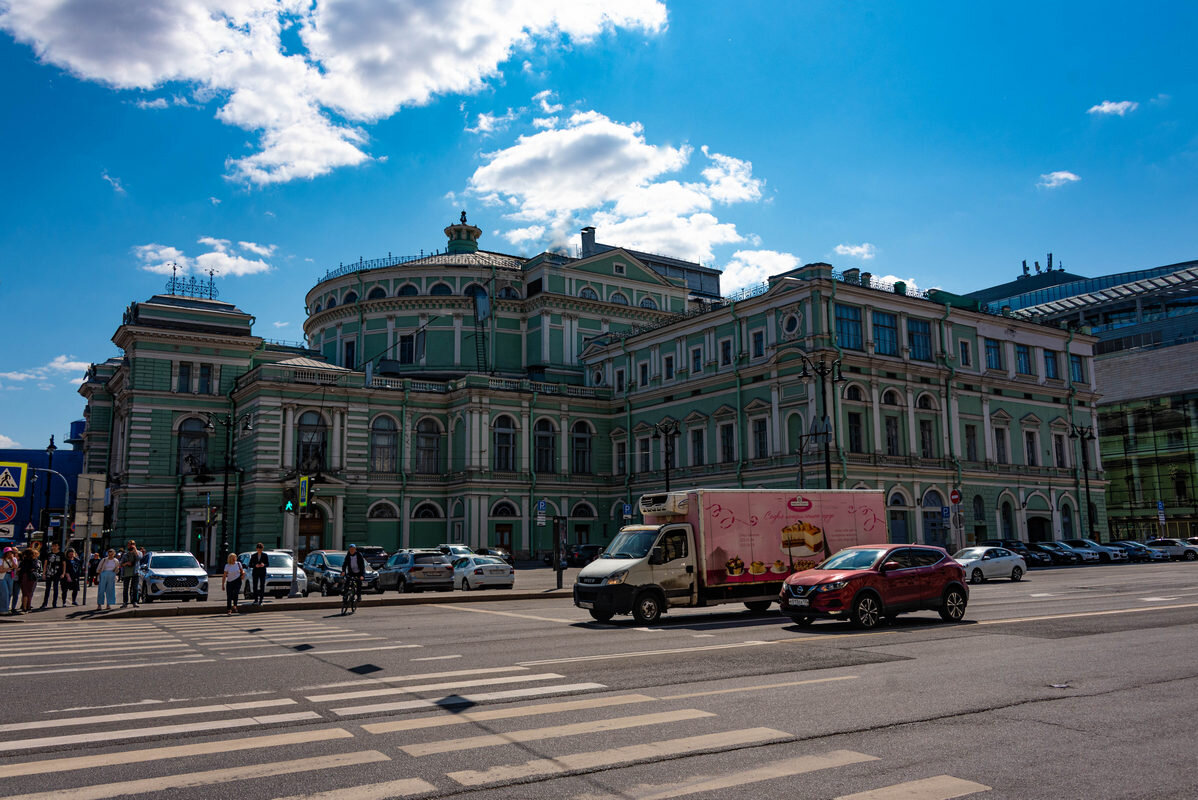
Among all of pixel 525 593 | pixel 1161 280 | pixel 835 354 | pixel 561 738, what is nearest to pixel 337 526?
pixel 525 593

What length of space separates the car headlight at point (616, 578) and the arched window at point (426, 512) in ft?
130

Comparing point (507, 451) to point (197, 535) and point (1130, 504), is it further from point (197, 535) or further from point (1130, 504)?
point (1130, 504)

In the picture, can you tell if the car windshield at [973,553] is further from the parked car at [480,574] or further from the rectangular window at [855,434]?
the parked car at [480,574]

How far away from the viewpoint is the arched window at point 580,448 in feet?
205

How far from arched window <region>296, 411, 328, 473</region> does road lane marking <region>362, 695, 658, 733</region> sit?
46.8m

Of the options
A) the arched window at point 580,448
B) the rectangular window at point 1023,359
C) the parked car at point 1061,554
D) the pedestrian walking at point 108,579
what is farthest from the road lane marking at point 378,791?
the rectangular window at point 1023,359

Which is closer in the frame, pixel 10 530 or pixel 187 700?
pixel 187 700

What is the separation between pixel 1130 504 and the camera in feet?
269

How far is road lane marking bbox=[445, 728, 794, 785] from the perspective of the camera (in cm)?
727

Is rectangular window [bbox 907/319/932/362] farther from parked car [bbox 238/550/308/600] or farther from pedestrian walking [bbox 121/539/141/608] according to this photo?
pedestrian walking [bbox 121/539/141/608]

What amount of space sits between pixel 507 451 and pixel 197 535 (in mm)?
19508

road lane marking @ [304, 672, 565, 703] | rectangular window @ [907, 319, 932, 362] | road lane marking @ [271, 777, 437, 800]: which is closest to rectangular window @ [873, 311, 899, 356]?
rectangular window @ [907, 319, 932, 362]

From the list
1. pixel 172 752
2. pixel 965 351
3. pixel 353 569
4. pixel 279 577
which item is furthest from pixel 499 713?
pixel 965 351

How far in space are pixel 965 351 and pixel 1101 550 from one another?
14.0 meters
